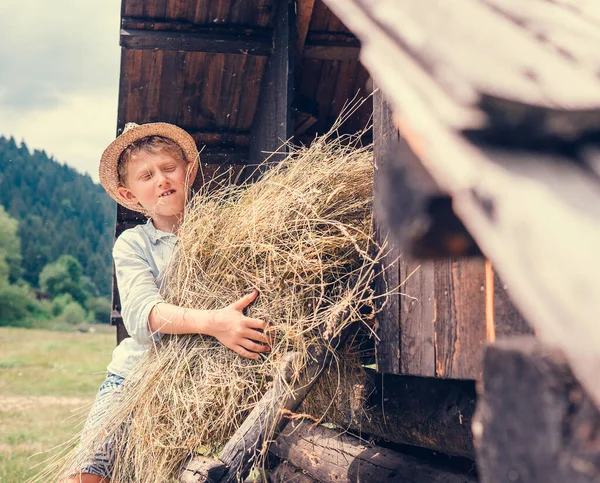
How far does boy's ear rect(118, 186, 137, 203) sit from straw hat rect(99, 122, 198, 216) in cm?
2

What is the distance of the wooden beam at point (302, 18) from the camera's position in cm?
448

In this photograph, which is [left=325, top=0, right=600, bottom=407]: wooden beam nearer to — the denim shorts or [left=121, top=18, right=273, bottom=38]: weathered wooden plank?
the denim shorts

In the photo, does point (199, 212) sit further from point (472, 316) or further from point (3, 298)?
point (3, 298)

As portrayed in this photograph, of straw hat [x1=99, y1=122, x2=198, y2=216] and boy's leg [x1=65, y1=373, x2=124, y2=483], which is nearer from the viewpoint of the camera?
boy's leg [x1=65, y1=373, x2=124, y2=483]

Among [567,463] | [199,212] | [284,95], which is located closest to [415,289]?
[199,212]

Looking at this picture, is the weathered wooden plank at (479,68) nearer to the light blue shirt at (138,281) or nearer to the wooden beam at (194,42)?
the light blue shirt at (138,281)

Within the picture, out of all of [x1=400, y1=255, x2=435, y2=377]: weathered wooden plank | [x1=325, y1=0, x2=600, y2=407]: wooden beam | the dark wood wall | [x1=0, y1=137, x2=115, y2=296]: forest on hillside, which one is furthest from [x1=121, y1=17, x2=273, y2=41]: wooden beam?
[x1=0, y1=137, x2=115, y2=296]: forest on hillside

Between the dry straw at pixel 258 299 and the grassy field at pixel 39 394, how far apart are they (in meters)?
0.33

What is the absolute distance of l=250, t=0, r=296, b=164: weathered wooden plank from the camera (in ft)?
14.3

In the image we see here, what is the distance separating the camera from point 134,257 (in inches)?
127

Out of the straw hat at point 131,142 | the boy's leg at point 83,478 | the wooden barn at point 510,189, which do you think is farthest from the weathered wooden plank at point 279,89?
the wooden barn at point 510,189

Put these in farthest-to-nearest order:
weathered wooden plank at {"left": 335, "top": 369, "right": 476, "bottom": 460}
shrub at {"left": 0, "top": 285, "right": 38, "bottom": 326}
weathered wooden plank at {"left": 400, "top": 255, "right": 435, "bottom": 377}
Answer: shrub at {"left": 0, "top": 285, "right": 38, "bottom": 326}
weathered wooden plank at {"left": 335, "top": 369, "right": 476, "bottom": 460}
weathered wooden plank at {"left": 400, "top": 255, "right": 435, "bottom": 377}

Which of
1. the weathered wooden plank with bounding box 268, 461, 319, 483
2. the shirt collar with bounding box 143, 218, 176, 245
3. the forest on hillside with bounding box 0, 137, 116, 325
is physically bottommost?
the weathered wooden plank with bounding box 268, 461, 319, 483

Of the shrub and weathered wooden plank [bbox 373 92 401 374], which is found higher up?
the shrub
